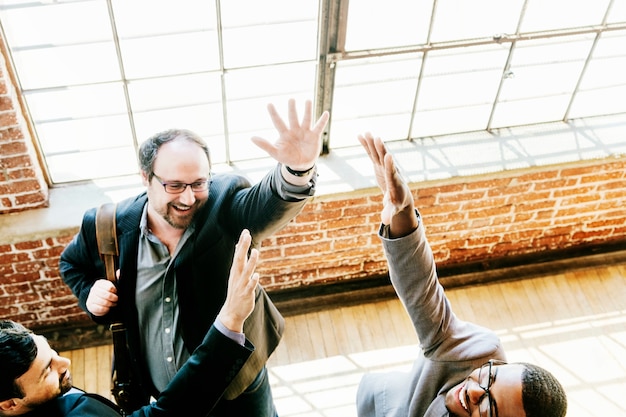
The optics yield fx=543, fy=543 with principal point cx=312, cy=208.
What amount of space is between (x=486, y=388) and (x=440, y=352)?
0.70ft

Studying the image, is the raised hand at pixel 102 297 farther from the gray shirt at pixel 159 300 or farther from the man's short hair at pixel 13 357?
the man's short hair at pixel 13 357

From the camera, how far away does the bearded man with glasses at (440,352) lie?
1.49 meters

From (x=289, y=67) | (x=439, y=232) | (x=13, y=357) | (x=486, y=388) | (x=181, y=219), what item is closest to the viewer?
(x=13, y=357)

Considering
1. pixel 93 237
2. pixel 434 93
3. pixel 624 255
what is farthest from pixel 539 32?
pixel 93 237

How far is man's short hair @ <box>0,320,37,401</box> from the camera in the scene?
4.60ft

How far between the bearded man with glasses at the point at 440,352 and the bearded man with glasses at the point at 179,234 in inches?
12.5

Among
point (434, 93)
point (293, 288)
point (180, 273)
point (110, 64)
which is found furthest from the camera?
point (293, 288)

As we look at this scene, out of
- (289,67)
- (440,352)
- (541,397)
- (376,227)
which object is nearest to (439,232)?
(376,227)

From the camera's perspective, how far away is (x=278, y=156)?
1.73 meters

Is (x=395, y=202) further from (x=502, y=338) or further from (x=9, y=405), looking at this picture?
(x=502, y=338)

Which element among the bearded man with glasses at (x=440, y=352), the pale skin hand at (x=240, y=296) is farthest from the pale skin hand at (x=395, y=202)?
the pale skin hand at (x=240, y=296)

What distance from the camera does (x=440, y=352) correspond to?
5.65 feet

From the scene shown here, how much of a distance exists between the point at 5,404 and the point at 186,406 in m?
0.47

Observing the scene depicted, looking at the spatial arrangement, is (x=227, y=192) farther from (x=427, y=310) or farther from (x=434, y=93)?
(x=434, y=93)
